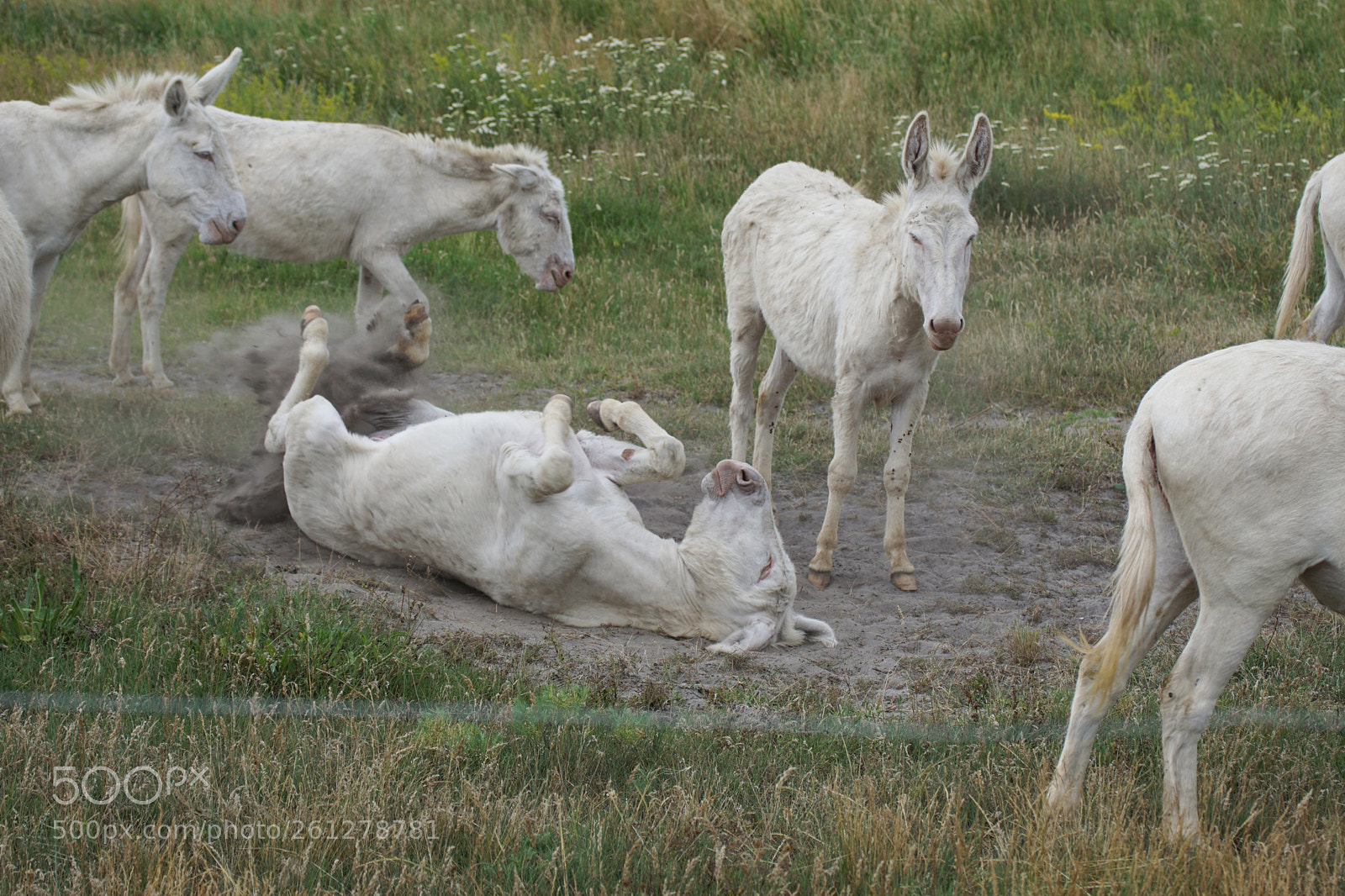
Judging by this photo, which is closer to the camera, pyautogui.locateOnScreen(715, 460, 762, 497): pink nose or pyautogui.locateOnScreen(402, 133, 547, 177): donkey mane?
pyautogui.locateOnScreen(715, 460, 762, 497): pink nose

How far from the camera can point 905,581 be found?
5.44 meters

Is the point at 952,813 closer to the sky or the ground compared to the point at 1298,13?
closer to the ground

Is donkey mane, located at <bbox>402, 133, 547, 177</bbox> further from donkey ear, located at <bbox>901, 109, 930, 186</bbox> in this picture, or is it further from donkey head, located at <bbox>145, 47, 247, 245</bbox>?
donkey ear, located at <bbox>901, 109, 930, 186</bbox>

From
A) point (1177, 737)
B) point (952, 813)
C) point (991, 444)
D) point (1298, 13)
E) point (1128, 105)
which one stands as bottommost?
point (991, 444)

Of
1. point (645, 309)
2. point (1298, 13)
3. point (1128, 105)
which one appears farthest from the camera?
point (1298, 13)

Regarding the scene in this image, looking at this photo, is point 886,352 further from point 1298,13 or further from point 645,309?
point 1298,13

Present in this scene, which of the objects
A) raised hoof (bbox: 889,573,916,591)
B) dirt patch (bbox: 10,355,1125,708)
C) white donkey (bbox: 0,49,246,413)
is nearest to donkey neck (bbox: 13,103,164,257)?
white donkey (bbox: 0,49,246,413)

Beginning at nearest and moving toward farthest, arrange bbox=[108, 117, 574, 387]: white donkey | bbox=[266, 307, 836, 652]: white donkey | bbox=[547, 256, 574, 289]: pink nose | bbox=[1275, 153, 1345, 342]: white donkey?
bbox=[266, 307, 836, 652]: white donkey
bbox=[1275, 153, 1345, 342]: white donkey
bbox=[108, 117, 574, 387]: white donkey
bbox=[547, 256, 574, 289]: pink nose

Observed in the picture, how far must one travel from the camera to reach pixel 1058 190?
10.6 meters

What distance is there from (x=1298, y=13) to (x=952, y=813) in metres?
12.7

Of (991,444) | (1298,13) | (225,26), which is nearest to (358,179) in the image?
(991,444)

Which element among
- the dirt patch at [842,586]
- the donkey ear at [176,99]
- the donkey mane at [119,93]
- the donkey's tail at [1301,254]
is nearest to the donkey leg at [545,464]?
the dirt patch at [842,586]

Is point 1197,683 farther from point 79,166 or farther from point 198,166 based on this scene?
point 79,166

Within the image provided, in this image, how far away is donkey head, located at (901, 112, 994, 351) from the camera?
4883 mm
